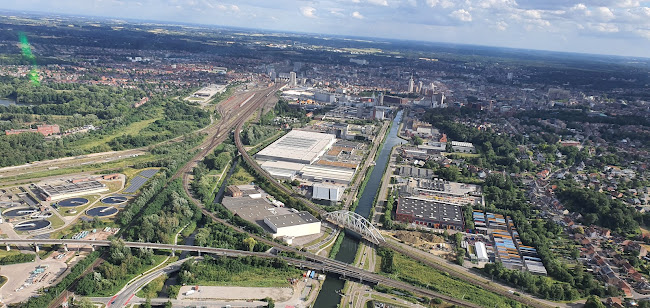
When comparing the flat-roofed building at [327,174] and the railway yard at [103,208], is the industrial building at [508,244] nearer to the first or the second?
the railway yard at [103,208]

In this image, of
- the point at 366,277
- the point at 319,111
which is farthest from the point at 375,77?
the point at 366,277

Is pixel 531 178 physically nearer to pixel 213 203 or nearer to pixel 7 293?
pixel 213 203

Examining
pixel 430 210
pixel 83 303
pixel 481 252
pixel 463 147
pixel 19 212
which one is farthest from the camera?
pixel 463 147

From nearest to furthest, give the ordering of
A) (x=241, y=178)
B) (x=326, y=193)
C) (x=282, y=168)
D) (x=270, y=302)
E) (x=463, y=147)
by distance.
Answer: (x=270, y=302), (x=326, y=193), (x=241, y=178), (x=282, y=168), (x=463, y=147)

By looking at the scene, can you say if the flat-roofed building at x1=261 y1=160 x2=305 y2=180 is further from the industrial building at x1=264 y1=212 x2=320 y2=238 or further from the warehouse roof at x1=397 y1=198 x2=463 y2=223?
the warehouse roof at x1=397 y1=198 x2=463 y2=223

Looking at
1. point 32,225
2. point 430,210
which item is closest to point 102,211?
point 32,225

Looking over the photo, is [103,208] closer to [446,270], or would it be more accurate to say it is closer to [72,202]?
[72,202]
